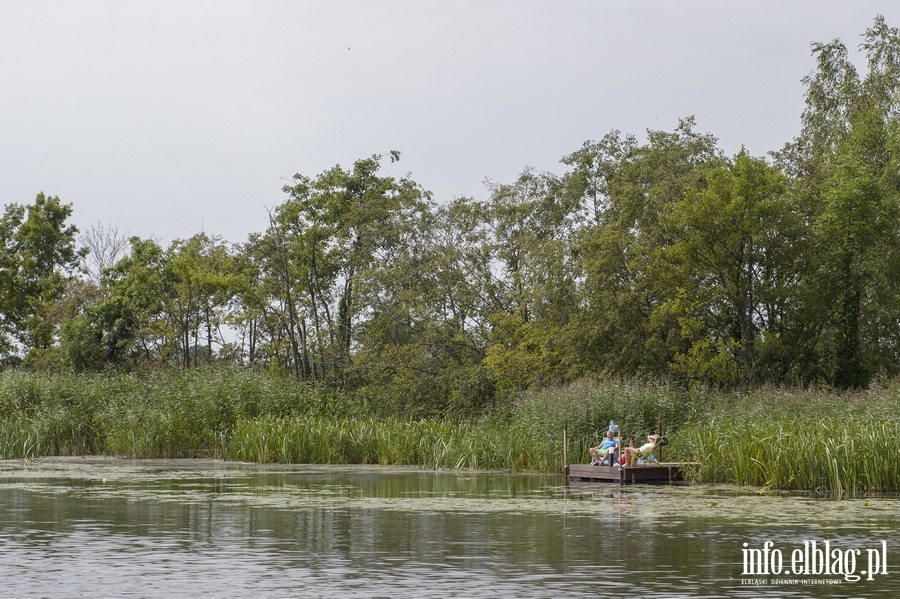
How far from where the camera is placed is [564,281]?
42344mm

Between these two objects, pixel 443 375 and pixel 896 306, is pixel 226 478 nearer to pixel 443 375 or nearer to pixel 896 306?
pixel 443 375

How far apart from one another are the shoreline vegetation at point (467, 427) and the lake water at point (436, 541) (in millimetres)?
1491

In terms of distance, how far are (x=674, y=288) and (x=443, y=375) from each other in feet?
34.4

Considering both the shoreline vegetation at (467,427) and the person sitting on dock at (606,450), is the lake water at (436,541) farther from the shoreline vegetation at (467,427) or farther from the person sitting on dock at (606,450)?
the shoreline vegetation at (467,427)

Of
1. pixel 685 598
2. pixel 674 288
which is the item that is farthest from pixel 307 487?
pixel 674 288

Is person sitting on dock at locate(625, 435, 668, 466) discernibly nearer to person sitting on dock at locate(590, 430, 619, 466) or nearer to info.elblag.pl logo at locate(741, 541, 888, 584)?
person sitting on dock at locate(590, 430, 619, 466)

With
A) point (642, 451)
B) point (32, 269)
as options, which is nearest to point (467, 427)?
point (642, 451)

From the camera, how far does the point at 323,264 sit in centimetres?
5722

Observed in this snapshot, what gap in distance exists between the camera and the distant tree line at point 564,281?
38.8 m

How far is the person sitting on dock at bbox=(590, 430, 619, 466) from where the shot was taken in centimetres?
2608

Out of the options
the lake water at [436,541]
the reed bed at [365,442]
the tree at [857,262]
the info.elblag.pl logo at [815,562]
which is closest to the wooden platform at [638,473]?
the lake water at [436,541]

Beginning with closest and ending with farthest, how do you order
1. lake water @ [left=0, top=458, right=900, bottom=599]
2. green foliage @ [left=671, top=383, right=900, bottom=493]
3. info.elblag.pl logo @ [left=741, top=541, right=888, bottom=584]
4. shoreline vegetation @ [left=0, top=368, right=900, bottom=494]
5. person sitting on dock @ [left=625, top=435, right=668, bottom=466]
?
1. lake water @ [left=0, top=458, right=900, bottom=599]
2. info.elblag.pl logo @ [left=741, top=541, right=888, bottom=584]
3. green foliage @ [left=671, top=383, right=900, bottom=493]
4. shoreline vegetation @ [left=0, top=368, right=900, bottom=494]
5. person sitting on dock @ [left=625, top=435, right=668, bottom=466]

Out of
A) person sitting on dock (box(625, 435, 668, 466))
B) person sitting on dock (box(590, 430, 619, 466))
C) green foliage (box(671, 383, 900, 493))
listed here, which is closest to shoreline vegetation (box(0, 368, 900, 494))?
green foliage (box(671, 383, 900, 493))

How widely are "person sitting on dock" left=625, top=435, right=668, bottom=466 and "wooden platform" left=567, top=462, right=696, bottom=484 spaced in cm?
23
